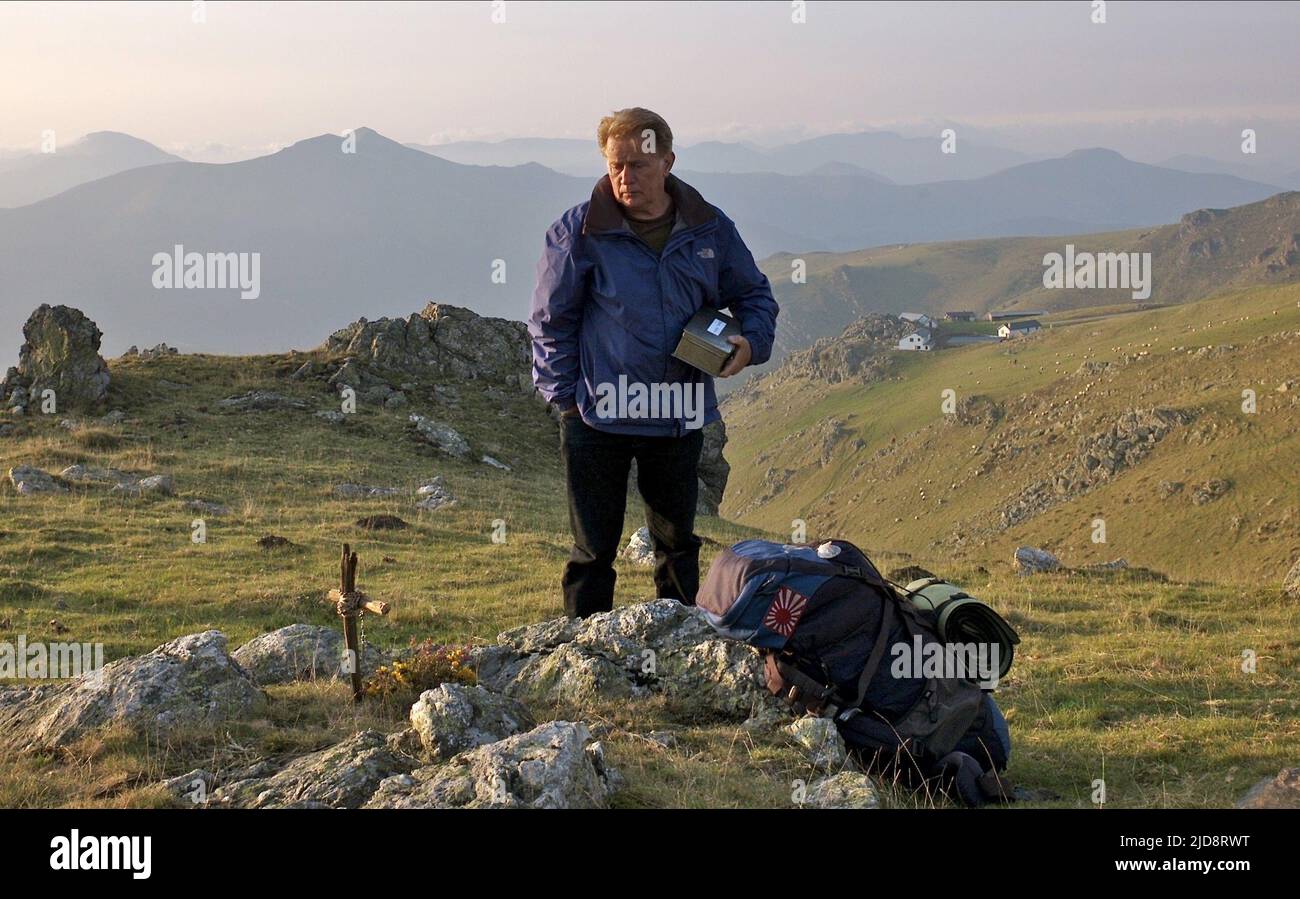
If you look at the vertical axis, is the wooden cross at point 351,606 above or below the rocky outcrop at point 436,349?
below

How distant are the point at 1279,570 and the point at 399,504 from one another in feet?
154

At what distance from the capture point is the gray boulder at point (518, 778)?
505cm

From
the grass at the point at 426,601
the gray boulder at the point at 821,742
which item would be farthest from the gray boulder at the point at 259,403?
the gray boulder at the point at 821,742

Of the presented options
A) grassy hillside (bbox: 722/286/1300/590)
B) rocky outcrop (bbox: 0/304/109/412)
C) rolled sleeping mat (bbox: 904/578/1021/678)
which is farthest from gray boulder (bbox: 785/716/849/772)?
rocky outcrop (bbox: 0/304/109/412)

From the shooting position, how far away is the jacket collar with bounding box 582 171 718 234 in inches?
276

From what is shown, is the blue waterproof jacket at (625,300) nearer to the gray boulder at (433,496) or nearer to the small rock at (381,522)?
the small rock at (381,522)

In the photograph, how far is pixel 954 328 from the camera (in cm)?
19938

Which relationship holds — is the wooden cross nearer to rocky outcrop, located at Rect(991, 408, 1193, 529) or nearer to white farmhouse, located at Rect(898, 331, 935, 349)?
rocky outcrop, located at Rect(991, 408, 1193, 529)

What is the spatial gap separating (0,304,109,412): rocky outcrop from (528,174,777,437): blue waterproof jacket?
83.8 feet

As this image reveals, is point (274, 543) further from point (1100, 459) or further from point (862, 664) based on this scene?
point (1100, 459)

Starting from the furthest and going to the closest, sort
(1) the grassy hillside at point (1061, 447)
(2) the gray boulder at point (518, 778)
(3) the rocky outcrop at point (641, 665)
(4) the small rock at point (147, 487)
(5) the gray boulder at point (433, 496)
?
(1) the grassy hillside at point (1061, 447) → (5) the gray boulder at point (433, 496) → (4) the small rock at point (147, 487) → (3) the rocky outcrop at point (641, 665) → (2) the gray boulder at point (518, 778)

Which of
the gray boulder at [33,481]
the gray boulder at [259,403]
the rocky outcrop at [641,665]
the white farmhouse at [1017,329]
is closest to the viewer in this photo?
the rocky outcrop at [641,665]
